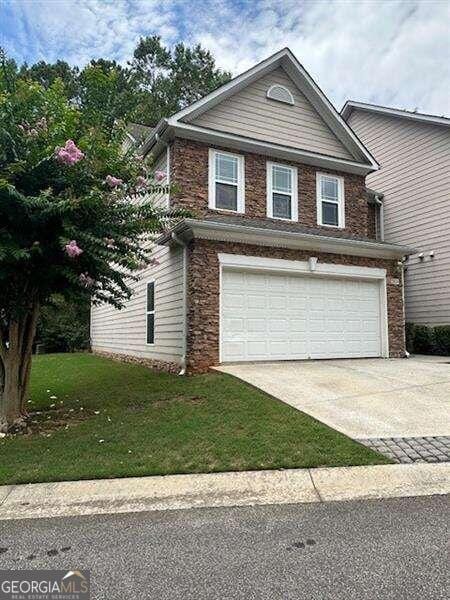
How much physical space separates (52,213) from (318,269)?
766cm

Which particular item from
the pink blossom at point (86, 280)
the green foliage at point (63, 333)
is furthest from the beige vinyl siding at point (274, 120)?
the green foliage at point (63, 333)

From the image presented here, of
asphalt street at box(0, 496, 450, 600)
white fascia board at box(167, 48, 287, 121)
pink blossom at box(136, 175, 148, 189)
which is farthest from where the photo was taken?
white fascia board at box(167, 48, 287, 121)

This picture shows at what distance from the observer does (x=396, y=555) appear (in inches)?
115

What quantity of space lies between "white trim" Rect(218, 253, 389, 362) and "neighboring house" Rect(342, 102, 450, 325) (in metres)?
3.25

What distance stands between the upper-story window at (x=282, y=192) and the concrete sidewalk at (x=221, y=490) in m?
9.13

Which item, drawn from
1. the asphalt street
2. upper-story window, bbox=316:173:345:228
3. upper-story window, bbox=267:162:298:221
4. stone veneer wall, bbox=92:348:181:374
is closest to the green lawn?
the asphalt street

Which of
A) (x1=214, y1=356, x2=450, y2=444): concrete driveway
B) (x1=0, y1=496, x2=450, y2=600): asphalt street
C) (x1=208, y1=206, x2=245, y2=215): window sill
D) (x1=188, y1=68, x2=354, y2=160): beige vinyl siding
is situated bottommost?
(x1=0, y1=496, x2=450, y2=600): asphalt street

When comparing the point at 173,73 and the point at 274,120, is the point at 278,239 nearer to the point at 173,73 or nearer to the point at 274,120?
the point at 274,120

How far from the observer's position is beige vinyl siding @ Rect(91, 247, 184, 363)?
35.7ft

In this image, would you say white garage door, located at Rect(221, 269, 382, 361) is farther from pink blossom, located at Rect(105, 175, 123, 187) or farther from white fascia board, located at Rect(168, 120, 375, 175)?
pink blossom, located at Rect(105, 175, 123, 187)

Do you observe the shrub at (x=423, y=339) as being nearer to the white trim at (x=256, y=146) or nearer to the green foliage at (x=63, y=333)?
the white trim at (x=256, y=146)

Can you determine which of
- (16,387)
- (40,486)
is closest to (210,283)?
(16,387)

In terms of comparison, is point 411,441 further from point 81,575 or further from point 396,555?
point 81,575

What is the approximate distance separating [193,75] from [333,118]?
74.7 feet
